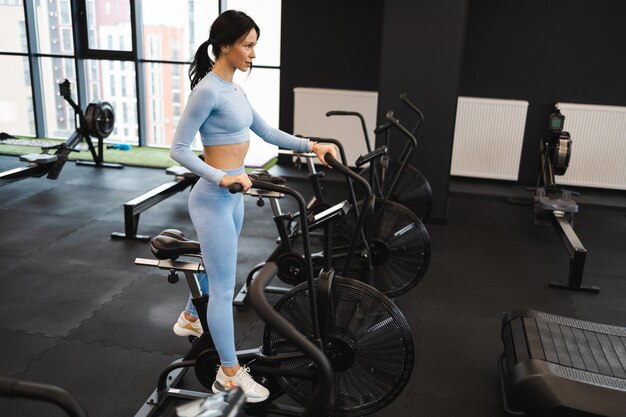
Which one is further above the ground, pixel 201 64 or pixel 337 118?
pixel 201 64

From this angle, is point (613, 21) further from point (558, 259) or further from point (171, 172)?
point (171, 172)

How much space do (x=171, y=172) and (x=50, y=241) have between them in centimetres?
132

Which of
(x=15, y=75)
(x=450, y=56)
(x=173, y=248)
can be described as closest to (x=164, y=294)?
(x=173, y=248)

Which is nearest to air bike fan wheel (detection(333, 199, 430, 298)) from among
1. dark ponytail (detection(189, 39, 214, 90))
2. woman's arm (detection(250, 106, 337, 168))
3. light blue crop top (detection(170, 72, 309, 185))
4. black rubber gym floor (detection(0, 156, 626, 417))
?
black rubber gym floor (detection(0, 156, 626, 417))

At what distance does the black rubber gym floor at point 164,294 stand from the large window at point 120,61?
2.03m

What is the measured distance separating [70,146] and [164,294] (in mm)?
3198

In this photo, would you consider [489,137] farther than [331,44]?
No

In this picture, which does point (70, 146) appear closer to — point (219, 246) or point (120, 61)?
point (120, 61)

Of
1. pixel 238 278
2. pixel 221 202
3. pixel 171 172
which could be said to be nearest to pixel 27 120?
pixel 171 172

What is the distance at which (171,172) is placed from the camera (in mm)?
5465

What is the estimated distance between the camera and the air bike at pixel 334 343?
2.30 meters

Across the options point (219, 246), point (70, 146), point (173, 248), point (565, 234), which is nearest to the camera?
point (219, 246)

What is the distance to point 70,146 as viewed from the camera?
6.19 metres

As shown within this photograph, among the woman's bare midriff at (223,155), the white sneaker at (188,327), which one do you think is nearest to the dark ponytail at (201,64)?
the woman's bare midriff at (223,155)
